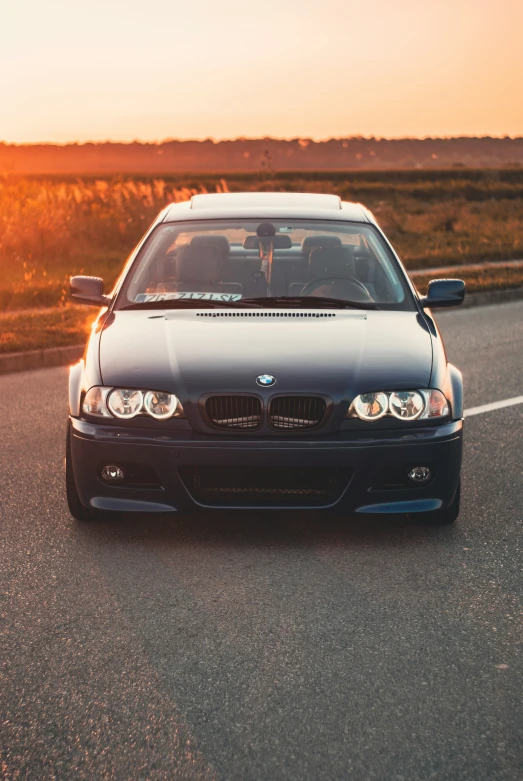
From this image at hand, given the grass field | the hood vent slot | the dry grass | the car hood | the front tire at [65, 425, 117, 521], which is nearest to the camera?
the car hood

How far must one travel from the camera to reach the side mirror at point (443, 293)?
20.9 ft

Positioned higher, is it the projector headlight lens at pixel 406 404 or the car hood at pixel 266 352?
the car hood at pixel 266 352

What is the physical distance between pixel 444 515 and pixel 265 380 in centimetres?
119

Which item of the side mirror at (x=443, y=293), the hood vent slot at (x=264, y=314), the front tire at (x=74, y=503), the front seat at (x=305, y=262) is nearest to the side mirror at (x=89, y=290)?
the hood vent slot at (x=264, y=314)

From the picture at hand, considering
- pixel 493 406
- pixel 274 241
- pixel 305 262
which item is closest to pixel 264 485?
pixel 305 262

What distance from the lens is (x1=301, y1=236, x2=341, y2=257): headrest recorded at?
6.67 m

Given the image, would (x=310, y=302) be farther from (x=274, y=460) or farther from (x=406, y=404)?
(x=274, y=460)

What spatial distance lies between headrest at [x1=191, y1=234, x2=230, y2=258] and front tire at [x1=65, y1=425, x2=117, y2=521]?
1.73 metres

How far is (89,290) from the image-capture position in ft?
21.6

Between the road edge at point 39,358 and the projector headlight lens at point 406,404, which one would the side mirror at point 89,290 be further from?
the road edge at point 39,358

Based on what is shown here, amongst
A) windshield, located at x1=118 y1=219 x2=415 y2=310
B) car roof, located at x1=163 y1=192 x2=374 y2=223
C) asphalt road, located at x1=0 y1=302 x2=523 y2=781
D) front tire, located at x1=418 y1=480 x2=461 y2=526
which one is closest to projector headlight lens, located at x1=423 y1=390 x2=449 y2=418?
front tire, located at x1=418 y1=480 x2=461 y2=526

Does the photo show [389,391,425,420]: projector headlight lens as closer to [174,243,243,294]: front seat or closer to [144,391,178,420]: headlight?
[144,391,178,420]: headlight

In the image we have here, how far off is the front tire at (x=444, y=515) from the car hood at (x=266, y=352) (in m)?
0.67

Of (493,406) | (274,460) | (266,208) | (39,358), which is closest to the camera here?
(274,460)
